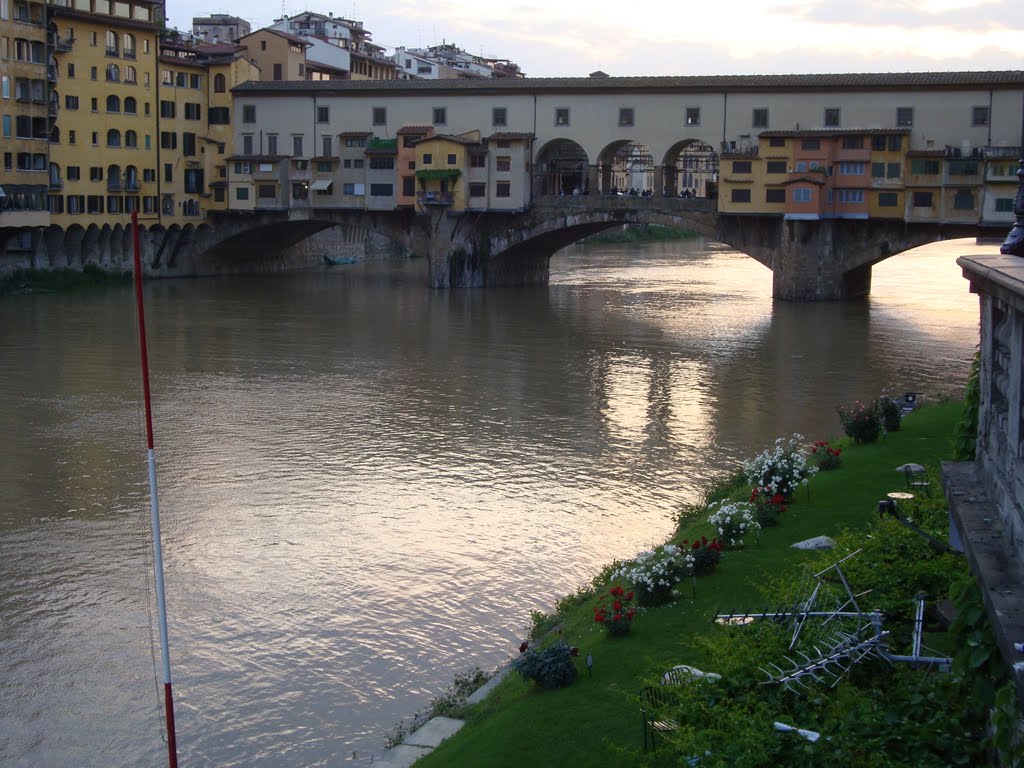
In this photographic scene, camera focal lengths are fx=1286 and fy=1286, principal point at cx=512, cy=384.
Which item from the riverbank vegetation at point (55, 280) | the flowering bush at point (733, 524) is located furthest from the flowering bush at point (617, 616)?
the riverbank vegetation at point (55, 280)

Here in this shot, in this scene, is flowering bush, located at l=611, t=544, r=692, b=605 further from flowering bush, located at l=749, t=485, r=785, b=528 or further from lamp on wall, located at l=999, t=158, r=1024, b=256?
lamp on wall, located at l=999, t=158, r=1024, b=256

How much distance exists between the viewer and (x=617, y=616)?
10195 mm

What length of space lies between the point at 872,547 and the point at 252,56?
168 ft

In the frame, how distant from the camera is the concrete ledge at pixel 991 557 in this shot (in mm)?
5762

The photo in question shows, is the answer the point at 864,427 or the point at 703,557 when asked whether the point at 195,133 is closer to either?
the point at 864,427

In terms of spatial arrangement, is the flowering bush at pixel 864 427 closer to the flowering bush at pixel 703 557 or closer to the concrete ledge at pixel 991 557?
the flowering bush at pixel 703 557

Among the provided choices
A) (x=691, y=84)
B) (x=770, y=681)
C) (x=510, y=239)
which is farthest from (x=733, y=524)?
(x=510, y=239)

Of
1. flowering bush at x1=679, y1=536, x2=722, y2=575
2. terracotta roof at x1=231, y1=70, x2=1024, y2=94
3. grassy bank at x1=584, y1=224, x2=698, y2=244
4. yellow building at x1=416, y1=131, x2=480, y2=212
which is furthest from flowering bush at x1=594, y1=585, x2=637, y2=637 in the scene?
grassy bank at x1=584, y1=224, x2=698, y2=244

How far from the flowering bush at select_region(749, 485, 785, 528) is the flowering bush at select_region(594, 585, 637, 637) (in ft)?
9.75

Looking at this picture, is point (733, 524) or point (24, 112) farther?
point (24, 112)

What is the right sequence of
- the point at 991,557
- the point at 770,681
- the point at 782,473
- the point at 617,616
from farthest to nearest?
the point at 782,473 < the point at 617,616 < the point at 770,681 < the point at 991,557

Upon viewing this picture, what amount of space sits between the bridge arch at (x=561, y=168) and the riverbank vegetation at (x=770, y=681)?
3608 cm

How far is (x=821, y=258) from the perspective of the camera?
4294cm

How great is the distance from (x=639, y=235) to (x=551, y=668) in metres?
73.3
